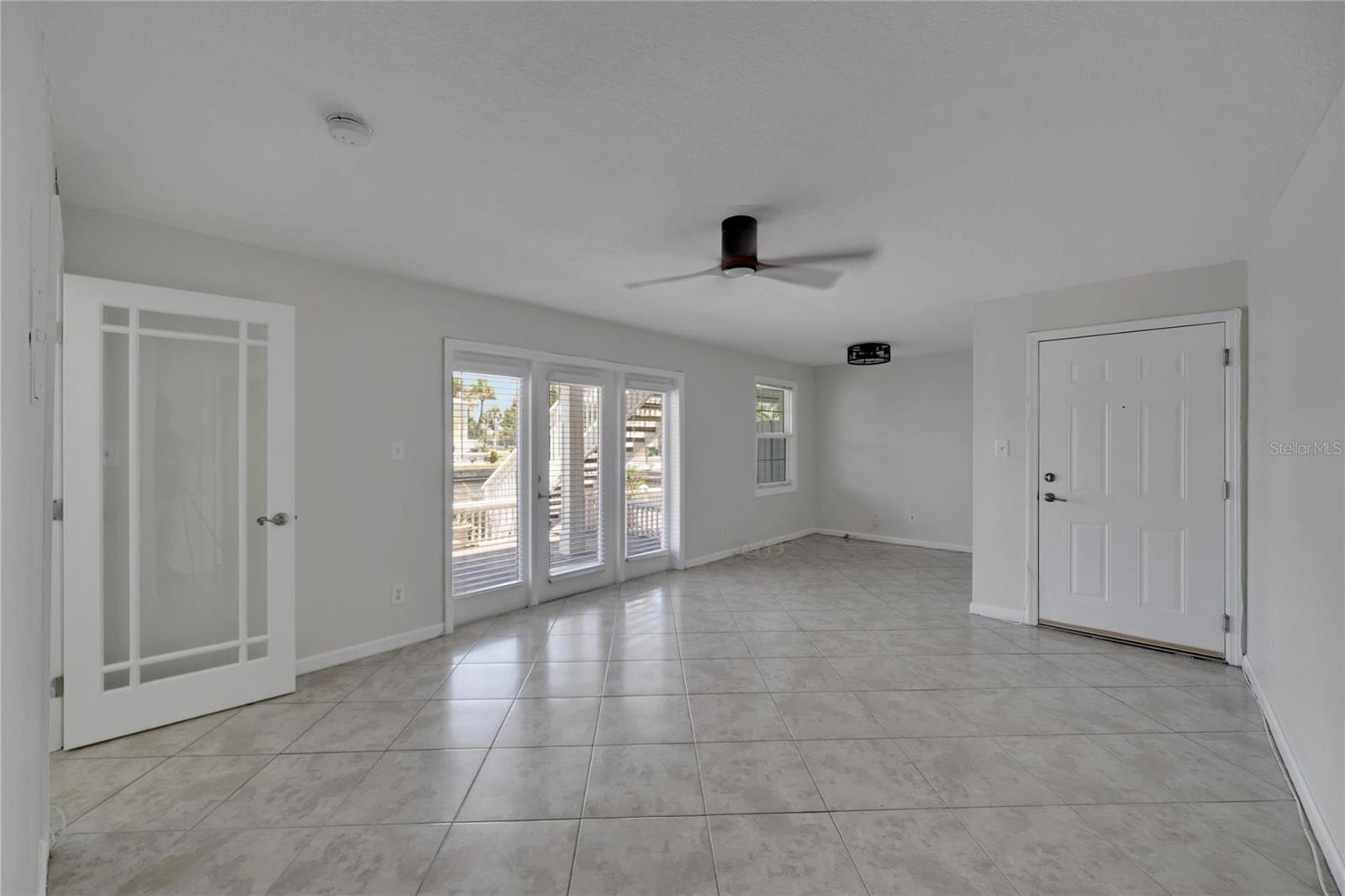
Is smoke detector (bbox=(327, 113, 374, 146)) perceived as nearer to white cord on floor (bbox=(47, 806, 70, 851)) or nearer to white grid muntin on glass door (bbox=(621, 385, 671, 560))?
white cord on floor (bbox=(47, 806, 70, 851))

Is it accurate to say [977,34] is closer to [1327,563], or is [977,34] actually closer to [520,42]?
[520,42]

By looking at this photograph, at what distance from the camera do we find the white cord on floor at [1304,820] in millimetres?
1620

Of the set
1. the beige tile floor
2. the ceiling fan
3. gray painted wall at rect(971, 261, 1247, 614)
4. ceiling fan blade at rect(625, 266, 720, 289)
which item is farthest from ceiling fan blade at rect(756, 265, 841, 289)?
the beige tile floor

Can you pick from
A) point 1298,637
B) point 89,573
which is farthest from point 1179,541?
point 89,573

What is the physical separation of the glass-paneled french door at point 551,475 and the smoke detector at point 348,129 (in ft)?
6.42

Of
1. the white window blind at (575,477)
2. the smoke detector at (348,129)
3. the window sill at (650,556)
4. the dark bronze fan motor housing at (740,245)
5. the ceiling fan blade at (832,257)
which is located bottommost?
the window sill at (650,556)

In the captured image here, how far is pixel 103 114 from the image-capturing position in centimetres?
174

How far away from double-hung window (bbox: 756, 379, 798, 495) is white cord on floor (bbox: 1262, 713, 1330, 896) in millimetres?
4625

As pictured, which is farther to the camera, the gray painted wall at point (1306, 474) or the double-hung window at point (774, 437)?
the double-hung window at point (774, 437)

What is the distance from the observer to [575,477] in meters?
4.57

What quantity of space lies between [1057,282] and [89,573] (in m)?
5.44

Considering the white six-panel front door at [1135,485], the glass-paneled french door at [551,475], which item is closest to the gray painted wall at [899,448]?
the white six-panel front door at [1135,485]

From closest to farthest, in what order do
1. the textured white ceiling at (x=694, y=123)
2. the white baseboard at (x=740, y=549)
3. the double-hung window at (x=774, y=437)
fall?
the textured white ceiling at (x=694, y=123) < the white baseboard at (x=740, y=549) < the double-hung window at (x=774, y=437)

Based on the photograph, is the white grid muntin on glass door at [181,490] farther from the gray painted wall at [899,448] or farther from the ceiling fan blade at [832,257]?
the gray painted wall at [899,448]
